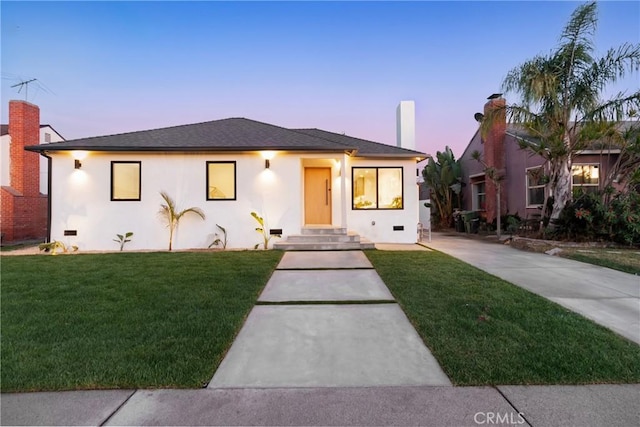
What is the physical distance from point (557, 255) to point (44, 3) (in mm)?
17057

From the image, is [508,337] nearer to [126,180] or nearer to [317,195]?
[317,195]

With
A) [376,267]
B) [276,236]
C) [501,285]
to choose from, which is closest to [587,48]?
[501,285]

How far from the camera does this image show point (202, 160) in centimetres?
956

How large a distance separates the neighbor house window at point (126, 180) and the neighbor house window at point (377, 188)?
7205 millimetres

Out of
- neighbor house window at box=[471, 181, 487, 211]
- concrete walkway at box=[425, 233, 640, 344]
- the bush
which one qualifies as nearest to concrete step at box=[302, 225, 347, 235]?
concrete walkway at box=[425, 233, 640, 344]

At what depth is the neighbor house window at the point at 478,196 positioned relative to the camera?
1563cm

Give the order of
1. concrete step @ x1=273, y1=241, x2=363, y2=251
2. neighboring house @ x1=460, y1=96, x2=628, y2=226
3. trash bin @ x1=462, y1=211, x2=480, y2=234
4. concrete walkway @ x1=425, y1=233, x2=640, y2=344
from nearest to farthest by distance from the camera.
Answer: concrete walkway @ x1=425, y1=233, x2=640, y2=344 < concrete step @ x1=273, y1=241, x2=363, y2=251 < neighboring house @ x1=460, y1=96, x2=628, y2=226 < trash bin @ x1=462, y1=211, x2=480, y2=234

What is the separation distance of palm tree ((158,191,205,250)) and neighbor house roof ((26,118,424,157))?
5.34ft

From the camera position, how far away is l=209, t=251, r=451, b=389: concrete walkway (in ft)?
7.98

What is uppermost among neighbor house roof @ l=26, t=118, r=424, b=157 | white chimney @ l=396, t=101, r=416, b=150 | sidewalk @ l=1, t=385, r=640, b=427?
white chimney @ l=396, t=101, r=416, b=150

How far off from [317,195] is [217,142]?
4.09 m

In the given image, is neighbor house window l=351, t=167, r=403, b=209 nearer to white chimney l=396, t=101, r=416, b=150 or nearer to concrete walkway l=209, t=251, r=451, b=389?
white chimney l=396, t=101, r=416, b=150

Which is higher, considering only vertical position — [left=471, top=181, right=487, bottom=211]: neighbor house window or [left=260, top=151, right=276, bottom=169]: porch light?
[left=260, top=151, right=276, bottom=169]: porch light

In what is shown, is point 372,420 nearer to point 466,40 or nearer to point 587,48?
point 587,48
